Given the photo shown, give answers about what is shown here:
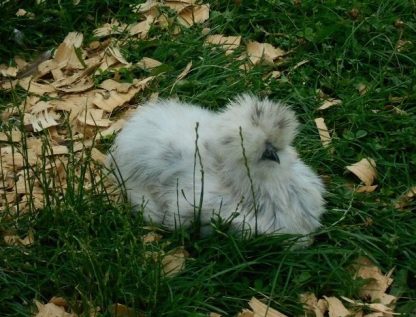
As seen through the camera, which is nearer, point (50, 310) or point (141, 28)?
point (50, 310)

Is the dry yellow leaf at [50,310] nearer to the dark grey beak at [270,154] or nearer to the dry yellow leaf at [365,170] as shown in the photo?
the dark grey beak at [270,154]

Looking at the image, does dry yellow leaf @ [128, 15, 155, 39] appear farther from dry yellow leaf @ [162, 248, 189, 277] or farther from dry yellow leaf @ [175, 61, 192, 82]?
dry yellow leaf @ [162, 248, 189, 277]

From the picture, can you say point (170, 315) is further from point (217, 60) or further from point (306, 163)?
point (217, 60)

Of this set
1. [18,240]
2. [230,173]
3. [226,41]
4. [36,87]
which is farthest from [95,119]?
[230,173]

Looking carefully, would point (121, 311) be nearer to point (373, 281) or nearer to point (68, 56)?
point (373, 281)

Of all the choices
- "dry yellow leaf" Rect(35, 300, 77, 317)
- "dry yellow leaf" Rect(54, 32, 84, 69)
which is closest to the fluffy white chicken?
"dry yellow leaf" Rect(35, 300, 77, 317)
